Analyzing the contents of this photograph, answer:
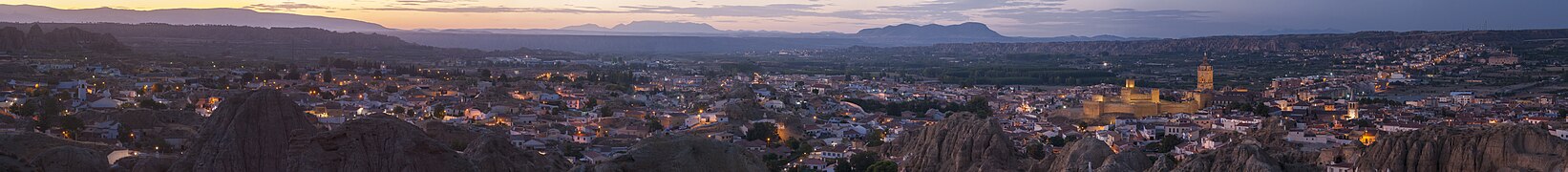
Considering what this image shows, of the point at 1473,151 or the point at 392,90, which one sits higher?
the point at 1473,151

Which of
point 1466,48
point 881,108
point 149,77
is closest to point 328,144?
point 881,108

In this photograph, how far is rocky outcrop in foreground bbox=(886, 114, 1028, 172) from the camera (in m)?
25.8

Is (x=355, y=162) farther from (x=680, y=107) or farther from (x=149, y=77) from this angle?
(x=149, y=77)

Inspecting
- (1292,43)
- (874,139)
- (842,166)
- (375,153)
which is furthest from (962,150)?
(1292,43)

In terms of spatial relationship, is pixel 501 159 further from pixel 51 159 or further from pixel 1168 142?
pixel 1168 142

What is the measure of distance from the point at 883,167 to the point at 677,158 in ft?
55.8

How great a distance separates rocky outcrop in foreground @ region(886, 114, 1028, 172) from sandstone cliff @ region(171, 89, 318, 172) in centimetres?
1061

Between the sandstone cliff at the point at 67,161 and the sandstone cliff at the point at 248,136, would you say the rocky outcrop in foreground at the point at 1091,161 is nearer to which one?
the sandstone cliff at the point at 248,136

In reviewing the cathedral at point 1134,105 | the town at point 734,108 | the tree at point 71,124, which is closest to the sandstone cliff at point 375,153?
the town at point 734,108

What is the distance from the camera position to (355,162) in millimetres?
12148

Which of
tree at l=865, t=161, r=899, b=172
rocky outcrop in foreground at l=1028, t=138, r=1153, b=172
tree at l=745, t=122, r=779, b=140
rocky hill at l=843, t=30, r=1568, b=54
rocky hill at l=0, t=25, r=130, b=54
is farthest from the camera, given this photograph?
rocky hill at l=843, t=30, r=1568, b=54

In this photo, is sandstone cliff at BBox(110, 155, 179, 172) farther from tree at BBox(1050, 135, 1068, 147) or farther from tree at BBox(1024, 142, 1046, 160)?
tree at BBox(1050, 135, 1068, 147)

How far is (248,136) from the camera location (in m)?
15.3

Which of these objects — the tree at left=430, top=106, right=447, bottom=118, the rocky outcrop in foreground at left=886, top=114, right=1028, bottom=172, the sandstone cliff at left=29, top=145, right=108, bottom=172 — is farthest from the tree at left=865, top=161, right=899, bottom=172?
the tree at left=430, top=106, right=447, bottom=118
